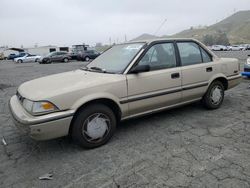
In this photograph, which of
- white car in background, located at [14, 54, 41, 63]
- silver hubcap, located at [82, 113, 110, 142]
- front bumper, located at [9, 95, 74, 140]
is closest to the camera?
front bumper, located at [9, 95, 74, 140]

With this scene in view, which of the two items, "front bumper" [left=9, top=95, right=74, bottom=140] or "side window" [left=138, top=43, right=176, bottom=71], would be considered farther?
"side window" [left=138, top=43, right=176, bottom=71]

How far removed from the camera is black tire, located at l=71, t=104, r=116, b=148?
344 centimetres

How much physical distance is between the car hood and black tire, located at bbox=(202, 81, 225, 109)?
218cm

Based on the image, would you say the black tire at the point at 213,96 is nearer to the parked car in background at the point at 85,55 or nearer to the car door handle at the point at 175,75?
the car door handle at the point at 175,75

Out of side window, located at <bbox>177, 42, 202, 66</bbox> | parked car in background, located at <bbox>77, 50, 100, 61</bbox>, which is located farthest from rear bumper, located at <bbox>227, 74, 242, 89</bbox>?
parked car in background, located at <bbox>77, 50, 100, 61</bbox>

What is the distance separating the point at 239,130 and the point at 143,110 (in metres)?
1.63

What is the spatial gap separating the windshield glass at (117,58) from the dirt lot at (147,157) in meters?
1.12

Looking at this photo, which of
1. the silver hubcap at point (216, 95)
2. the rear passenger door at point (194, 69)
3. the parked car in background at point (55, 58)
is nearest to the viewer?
the rear passenger door at point (194, 69)

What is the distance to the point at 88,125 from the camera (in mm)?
3549

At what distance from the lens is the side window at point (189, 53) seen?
15.1 feet

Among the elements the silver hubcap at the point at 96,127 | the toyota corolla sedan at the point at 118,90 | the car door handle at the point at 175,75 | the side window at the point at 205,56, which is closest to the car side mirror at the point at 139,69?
the toyota corolla sedan at the point at 118,90

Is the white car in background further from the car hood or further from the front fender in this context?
the front fender

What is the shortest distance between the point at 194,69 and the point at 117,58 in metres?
1.49

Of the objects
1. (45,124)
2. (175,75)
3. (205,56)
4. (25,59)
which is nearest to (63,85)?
(45,124)
